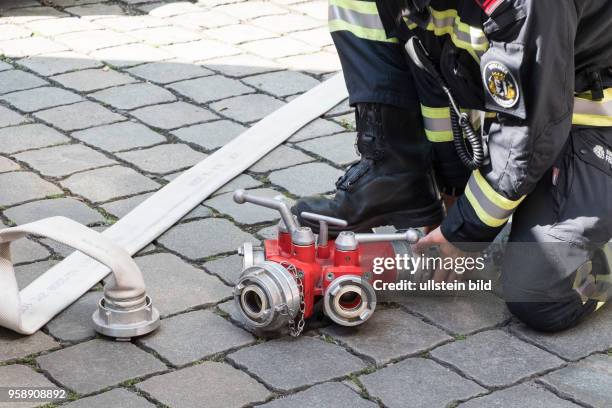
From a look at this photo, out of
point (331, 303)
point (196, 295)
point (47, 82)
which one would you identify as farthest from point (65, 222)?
point (47, 82)

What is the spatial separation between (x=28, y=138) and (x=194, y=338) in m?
1.74

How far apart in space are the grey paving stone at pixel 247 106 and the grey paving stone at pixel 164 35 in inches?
33.8

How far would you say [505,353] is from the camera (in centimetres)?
325

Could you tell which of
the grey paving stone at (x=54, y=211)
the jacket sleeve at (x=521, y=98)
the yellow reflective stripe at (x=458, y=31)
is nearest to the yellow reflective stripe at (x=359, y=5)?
the yellow reflective stripe at (x=458, y=31)

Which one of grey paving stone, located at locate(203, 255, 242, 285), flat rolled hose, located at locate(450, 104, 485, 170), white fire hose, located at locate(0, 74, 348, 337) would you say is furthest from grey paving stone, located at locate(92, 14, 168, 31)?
flat rolled hose, located at locate(450, 104, 485, 170)

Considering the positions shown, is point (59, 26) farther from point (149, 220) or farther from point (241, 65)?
point (149, 220)

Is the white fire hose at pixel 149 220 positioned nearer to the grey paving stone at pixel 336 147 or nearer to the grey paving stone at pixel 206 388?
the grey paving stone at pixel 336 147

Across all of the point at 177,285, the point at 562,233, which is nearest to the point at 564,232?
the point at 562,233

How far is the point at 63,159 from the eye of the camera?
447 cm

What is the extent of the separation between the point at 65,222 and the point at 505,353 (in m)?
1.33

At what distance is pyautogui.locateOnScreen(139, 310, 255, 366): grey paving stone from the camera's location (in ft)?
10.5

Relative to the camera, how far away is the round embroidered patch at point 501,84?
3.10 metres

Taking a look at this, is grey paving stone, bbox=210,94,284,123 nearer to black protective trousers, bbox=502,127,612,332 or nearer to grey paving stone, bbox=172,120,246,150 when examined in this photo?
grey paving stone, bbox=172,120,246,150

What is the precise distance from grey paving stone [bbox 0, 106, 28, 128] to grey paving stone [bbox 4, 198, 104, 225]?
82 centimetres
